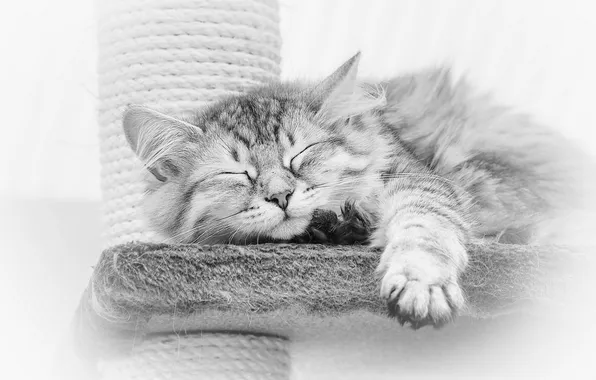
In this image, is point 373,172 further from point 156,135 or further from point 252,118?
point 156,135

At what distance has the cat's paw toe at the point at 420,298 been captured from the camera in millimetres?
953

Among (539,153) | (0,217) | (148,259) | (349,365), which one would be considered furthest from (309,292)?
(0,217)

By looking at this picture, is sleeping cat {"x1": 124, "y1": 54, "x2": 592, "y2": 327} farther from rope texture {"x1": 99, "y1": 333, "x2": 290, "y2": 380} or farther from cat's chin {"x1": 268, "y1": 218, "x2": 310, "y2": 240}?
rope texture {"x1": 99, "y1": 333, "x2": 290, "y2": 380}

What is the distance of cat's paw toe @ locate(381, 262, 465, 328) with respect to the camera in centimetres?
95

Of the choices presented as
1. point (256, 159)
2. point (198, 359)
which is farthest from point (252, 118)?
point (198, 359)

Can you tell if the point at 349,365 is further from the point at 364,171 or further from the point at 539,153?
the point at 539,153

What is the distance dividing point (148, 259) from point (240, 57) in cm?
85

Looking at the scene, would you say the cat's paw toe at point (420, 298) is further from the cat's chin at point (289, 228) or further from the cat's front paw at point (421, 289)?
the cat's chin at point (289, 228)

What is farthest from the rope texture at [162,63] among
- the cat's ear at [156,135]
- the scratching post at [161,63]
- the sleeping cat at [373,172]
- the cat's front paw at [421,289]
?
the cat's front paw at [421,289]

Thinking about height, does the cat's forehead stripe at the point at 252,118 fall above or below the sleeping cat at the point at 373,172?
above

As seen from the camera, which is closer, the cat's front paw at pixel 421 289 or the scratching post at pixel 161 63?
the cat's front paw at pixel 421 289

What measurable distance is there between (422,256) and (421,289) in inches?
2.6

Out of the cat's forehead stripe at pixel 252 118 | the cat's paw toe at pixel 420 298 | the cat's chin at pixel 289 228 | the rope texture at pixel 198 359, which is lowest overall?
the rope texture at pixel 198 359

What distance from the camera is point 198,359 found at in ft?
4.21
